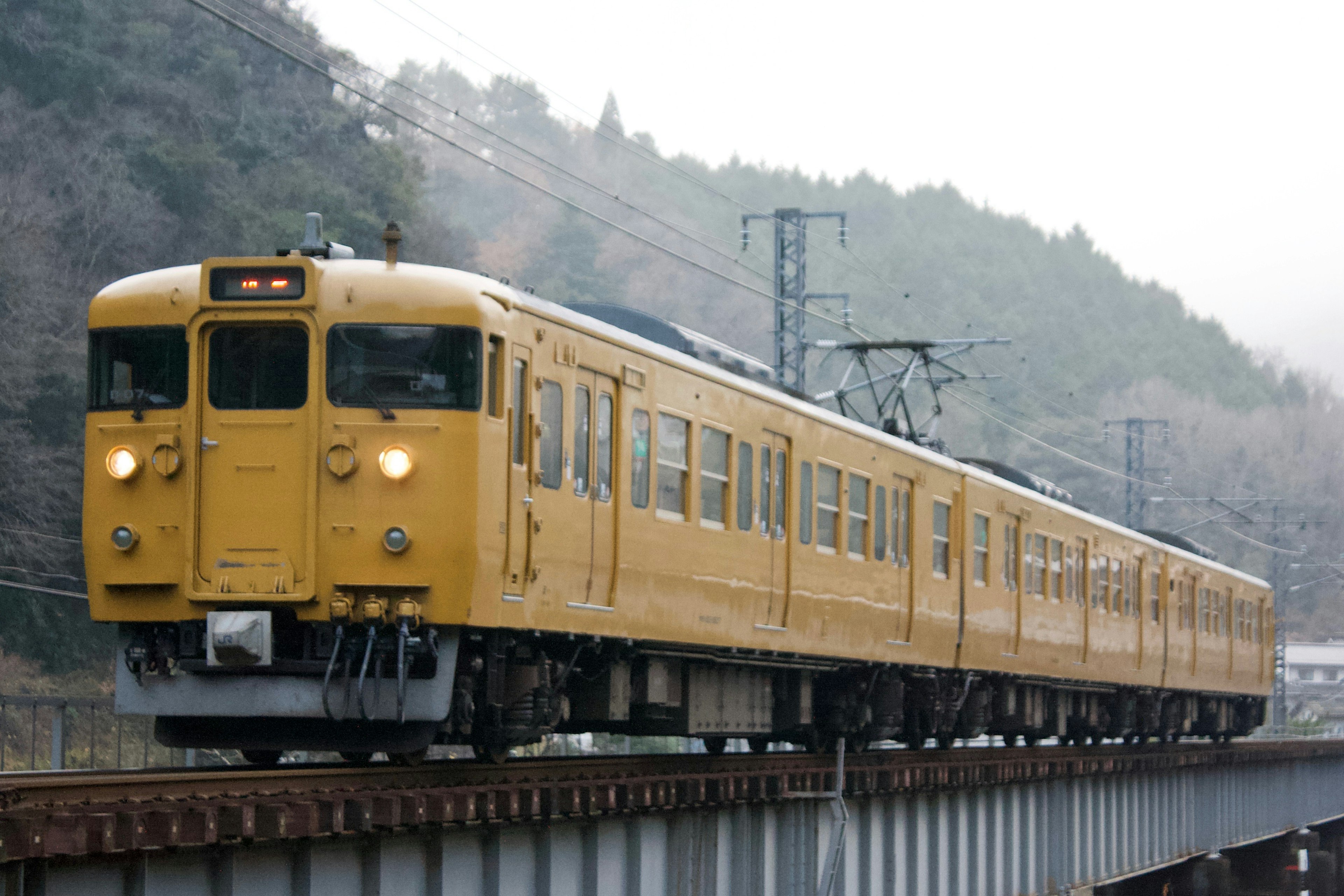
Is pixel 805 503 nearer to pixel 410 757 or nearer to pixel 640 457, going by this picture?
pixel 640 457

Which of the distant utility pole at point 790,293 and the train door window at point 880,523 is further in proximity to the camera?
the distant utility pole at point 790,293

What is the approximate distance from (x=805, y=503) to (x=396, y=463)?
6.17 metres

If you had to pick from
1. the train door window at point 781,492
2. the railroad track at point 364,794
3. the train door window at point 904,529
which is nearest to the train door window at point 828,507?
the train door window at point 781,492

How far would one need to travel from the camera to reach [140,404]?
1142 cm

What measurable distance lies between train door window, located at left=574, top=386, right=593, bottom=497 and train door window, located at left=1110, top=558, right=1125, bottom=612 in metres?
16.5

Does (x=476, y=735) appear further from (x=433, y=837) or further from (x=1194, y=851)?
(x=1194, y=851)

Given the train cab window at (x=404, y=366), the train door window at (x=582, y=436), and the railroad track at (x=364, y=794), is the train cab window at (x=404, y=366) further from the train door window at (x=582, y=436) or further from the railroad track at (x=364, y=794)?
the railroad track at (x=364, y=794)

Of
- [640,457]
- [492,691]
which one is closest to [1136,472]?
[640,457]

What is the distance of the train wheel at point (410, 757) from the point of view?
11.3 m

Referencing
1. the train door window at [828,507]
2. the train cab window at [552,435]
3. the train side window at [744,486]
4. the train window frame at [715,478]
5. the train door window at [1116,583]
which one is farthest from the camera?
the train door window at [1116,583]

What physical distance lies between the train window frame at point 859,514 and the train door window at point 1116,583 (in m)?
10.4

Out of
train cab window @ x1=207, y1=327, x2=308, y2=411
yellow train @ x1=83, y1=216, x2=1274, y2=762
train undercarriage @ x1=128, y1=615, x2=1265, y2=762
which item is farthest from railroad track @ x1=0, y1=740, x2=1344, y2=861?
train cab window @ x1=207, y1=327, x2=308, y2=411

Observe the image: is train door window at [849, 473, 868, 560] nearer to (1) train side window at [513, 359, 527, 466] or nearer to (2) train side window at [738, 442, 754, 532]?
(2) train side window at [738, 442, 754, 532]

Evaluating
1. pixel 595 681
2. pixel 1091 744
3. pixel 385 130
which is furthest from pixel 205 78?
pixel 595 681
